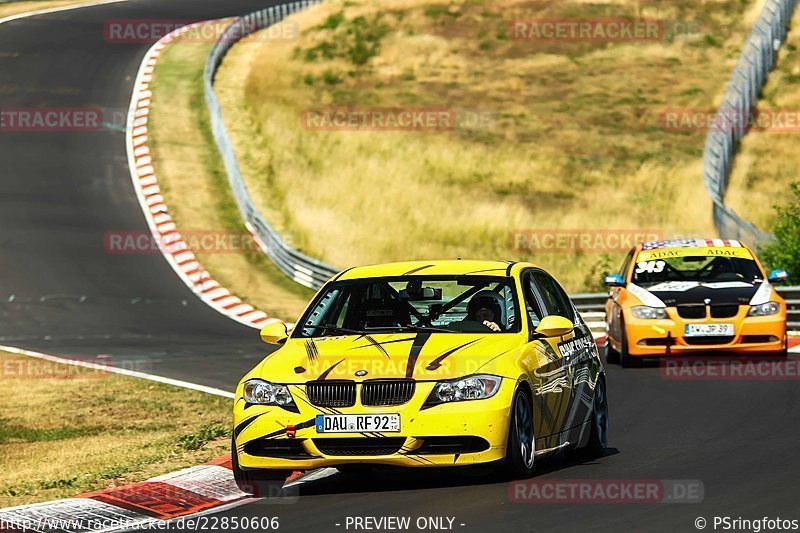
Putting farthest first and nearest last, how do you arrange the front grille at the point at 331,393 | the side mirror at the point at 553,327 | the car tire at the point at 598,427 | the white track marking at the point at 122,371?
1. the white track marking at the point at 122,371
2. the car tire at the point at 598,427
3. the side mirror at the point at 553,327
4. the front grille at the point at 331,393

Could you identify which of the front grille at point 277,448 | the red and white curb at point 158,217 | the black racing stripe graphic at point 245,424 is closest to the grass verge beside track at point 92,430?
the black racing stripe graphic at point 245,424

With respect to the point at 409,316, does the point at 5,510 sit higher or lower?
lower

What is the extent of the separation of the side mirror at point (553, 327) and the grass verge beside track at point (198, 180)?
1885 cm

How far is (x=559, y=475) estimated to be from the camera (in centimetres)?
1049

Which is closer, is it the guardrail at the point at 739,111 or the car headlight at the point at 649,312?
the car headlight at the point at 649,312

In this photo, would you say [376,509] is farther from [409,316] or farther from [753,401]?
[753,401]

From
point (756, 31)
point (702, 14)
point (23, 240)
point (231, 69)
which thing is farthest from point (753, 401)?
point (702, 14)

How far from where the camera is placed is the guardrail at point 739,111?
1276 inches

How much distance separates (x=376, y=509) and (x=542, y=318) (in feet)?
8.15

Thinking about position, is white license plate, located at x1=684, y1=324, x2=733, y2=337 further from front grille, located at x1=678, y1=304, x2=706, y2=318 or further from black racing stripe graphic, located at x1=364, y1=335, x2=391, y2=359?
black racing stripe graphic, located at x1=364, y1=335, x2=391, y2=359

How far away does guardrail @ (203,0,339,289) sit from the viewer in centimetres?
3331

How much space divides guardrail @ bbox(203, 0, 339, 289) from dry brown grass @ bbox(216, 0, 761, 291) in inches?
36.6

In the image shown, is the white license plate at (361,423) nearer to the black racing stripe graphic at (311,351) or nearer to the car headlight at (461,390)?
the car headlight at (461,390)

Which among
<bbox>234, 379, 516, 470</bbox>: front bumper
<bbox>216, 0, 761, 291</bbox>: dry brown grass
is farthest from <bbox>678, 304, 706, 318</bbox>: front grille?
<bbox>216, 0, 761, 291</bbox>: dry brown grass
